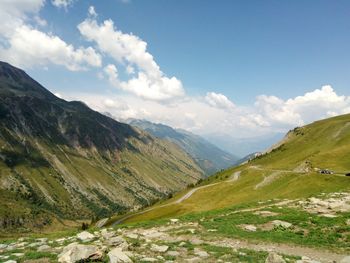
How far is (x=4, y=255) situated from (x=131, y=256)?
11.4 m

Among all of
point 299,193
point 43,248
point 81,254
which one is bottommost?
point 43,248

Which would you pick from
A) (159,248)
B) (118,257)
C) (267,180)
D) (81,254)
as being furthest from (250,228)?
(267,180)

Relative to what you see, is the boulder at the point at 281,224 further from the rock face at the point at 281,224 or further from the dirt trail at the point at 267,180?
the dirt trail at the point at 267,180

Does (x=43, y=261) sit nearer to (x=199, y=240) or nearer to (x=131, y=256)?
(x=131, y=256)

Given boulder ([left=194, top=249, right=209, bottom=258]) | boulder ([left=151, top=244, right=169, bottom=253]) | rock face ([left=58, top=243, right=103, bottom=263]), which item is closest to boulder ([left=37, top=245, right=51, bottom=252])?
rock face ([left=58, top=243, right=103, bottom=263])

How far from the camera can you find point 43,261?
22.5 meters

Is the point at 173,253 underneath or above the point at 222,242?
above

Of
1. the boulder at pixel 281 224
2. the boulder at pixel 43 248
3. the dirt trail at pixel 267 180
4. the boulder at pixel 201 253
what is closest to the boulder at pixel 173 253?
the boulder at pixel 201 253

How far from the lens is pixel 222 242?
2828cm

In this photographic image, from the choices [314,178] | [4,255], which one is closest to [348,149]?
[314,178]

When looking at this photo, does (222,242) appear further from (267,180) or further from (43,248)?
(267,180)

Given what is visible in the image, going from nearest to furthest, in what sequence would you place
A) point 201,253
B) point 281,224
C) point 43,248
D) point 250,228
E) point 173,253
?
point 201,253, point 173,253, point 43,248, point 250,228, point 281,224

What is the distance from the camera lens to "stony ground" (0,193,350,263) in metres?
22.3

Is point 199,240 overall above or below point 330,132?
below
